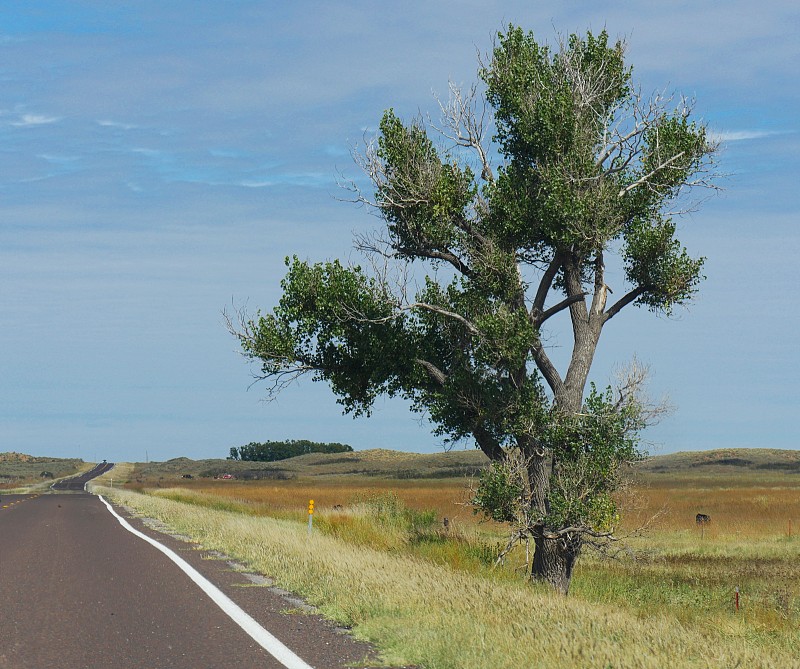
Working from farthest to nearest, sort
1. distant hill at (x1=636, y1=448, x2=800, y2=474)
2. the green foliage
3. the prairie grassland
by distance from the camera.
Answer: distant hill at (x1=636, y1=448, x2=800, y2=474)
the green foliage
the prairie grassland

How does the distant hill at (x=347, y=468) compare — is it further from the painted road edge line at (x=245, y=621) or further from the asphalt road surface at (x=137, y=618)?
the painted road edge line at (x=245, y=621)

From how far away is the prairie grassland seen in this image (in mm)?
7512

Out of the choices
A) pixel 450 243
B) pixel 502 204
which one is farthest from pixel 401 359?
pixel 502 204

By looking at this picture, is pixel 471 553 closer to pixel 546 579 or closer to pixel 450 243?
pixel 546 579

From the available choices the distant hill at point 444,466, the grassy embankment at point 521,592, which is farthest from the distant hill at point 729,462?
the grassy embankment at point 521,592

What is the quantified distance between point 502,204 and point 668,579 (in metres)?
9.72

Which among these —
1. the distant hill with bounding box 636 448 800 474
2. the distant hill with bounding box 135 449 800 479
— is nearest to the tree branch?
the distant hill with bounding box 135 449 800 479

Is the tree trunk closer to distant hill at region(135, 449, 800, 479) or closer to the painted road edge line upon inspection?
the painted road edge line

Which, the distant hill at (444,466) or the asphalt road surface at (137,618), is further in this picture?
the distant hill at (444,466)

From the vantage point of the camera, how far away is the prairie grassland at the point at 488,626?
7512mm

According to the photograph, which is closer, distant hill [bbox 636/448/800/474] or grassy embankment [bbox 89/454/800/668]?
grassy embankment [bbox 89/454/800/668]

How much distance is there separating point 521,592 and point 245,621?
358 centimetres

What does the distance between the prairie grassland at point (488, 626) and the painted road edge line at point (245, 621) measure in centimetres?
83

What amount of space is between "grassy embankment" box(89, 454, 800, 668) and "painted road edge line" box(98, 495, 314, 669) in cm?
84
